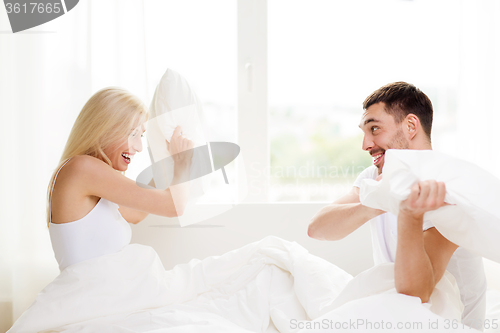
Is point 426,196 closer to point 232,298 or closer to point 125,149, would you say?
point 232,298

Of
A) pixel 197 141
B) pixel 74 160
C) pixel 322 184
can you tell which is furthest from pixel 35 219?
pixel 322 184

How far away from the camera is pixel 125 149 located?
4.57 feet

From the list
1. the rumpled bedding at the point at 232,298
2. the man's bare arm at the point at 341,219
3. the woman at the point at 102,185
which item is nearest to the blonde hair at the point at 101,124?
the woman at the point at 102,185

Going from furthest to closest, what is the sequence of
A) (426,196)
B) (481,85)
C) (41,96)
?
(481,85), (41,96), (426,196)

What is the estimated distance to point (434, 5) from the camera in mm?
2029

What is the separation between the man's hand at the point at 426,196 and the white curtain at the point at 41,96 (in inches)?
55.1

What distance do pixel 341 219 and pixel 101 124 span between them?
852 mm

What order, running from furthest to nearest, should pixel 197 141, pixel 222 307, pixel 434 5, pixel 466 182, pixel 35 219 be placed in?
1. pixel 434 5
2. pixel 35 219
3. pixel 197 141
4. pixel 222 307
5. pixel 466 182

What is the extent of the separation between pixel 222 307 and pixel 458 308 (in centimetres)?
66

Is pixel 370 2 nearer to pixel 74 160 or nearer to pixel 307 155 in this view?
pixel 307 155

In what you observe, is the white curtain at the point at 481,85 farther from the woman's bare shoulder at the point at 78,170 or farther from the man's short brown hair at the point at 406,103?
the woman's bare shoulder at the point at 78,170

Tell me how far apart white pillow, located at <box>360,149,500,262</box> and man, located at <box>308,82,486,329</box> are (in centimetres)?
3

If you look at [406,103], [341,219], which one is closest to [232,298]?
[341,219]

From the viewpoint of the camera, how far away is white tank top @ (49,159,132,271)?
1237 mm
